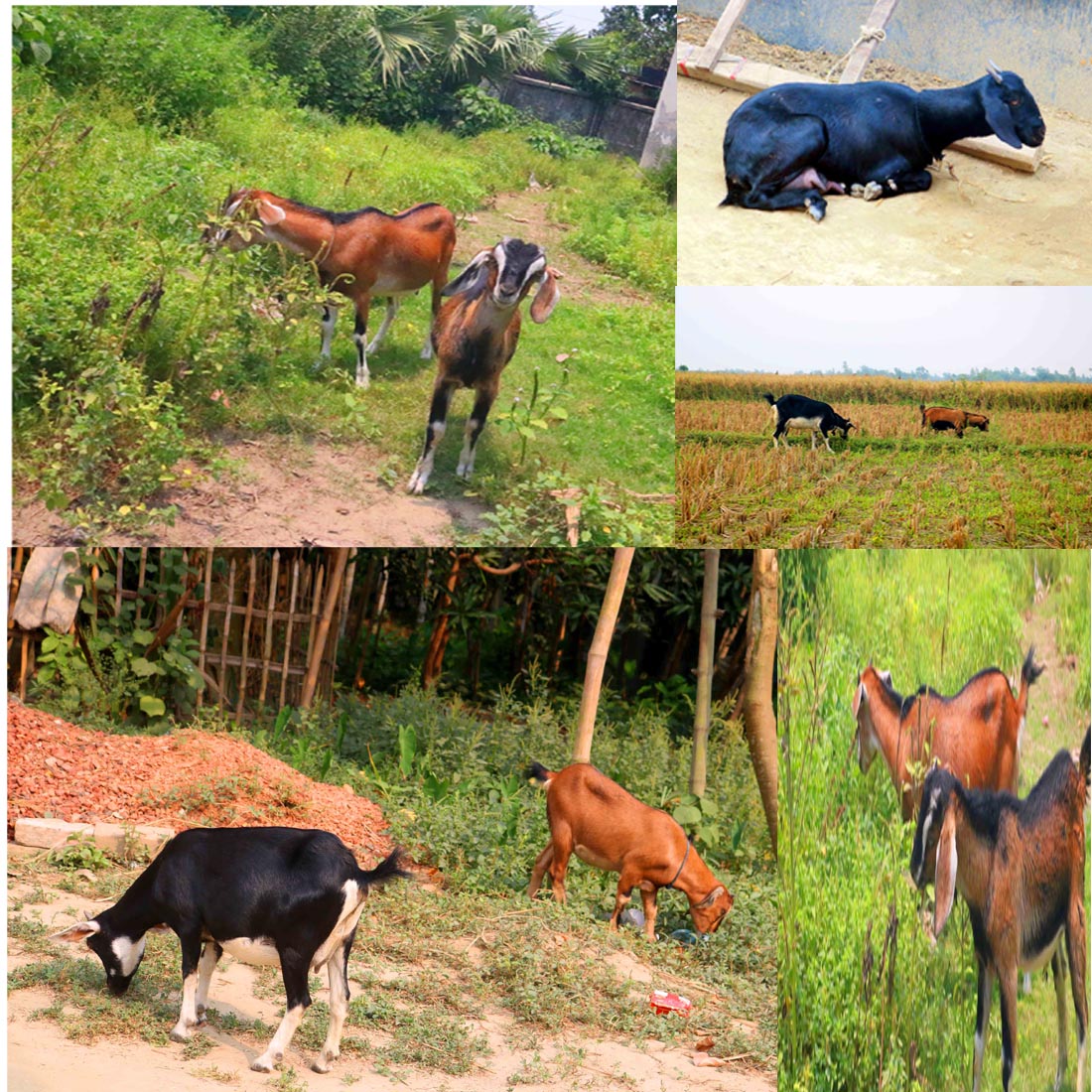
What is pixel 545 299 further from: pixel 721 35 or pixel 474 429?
pixel 721 35

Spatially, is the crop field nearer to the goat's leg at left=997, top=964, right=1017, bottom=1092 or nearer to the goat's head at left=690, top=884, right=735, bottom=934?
the goat's head at left=690, top=884, right=735, bottom=934

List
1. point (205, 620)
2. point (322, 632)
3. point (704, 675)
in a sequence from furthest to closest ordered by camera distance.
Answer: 1. point (322, 632)
2. point (205, 620)
3. point (704, 675)

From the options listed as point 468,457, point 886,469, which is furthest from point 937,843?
point 468,457

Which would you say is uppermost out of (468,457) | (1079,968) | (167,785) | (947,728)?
(468,457)

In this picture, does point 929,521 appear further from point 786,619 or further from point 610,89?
point 610,89

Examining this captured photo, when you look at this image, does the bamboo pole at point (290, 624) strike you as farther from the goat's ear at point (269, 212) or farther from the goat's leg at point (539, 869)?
the goat's leg at point (539, 869)

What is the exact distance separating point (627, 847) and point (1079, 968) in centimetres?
227

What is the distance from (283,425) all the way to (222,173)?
139cm

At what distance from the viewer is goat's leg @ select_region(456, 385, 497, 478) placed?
7383mm

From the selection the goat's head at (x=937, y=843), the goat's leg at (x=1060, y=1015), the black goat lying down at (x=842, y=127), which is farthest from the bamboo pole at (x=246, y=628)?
the goat's leg at (x=1060, y=1015)

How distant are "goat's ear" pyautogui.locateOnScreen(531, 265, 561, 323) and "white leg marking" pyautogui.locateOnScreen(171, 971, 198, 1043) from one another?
3820 millimetres

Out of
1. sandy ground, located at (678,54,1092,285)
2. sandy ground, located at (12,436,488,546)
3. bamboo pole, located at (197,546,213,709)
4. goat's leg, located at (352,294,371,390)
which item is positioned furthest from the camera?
bamboo pole, located at (197,546,213,709)

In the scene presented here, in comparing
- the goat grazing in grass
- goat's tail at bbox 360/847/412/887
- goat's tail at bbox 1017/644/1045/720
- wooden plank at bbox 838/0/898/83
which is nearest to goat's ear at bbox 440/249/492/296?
the goat grazing in grass

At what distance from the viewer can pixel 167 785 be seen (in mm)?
7184
